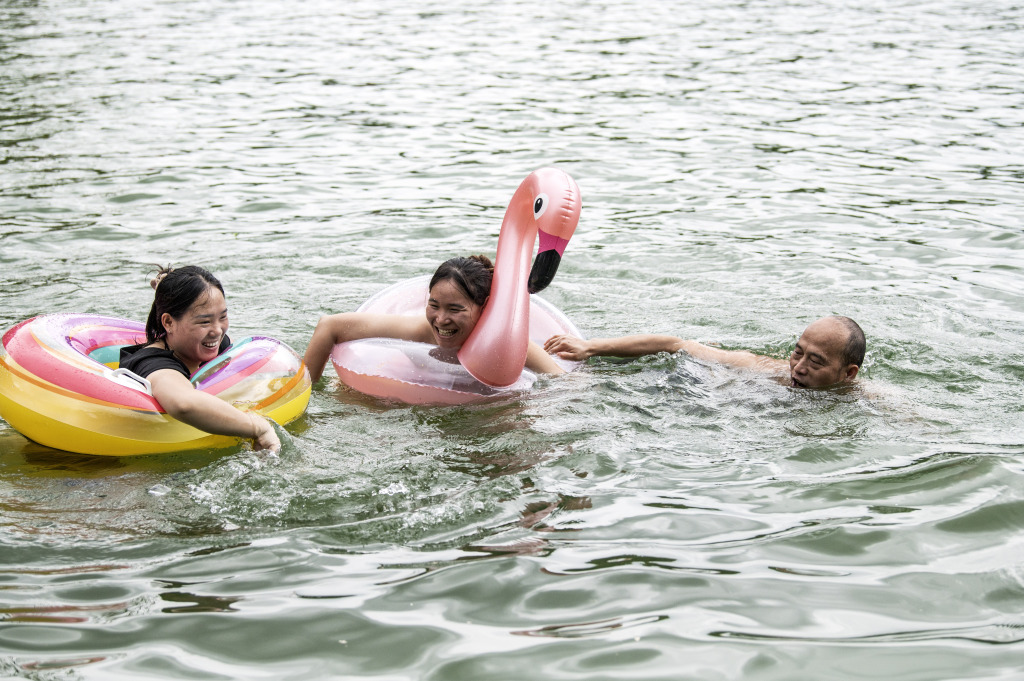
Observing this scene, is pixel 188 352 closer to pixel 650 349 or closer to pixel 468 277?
pixel 468 277

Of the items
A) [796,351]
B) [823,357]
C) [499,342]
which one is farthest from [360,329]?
[823,357]

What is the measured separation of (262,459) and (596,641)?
182 cm

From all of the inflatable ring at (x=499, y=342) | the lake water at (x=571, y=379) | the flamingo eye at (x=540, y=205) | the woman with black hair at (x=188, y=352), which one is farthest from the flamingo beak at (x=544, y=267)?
the woman with black hair at (x=188, y=352)

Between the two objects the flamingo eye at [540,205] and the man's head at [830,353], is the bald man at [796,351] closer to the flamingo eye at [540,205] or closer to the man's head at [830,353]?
the man's head at [830,353]

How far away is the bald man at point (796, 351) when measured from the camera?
5438 millimetres

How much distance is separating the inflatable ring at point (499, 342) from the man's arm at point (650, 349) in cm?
40

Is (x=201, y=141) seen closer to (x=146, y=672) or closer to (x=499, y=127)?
(x=499, y=127)

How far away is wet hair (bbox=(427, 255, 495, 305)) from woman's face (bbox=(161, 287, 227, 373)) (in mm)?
1107

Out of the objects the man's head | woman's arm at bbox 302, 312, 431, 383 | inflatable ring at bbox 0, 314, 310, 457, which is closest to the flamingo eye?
woman's arm at bbox 302, 312, 431, 383

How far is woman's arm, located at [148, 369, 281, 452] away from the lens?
4.30 meters

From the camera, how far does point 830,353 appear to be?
17.8ft

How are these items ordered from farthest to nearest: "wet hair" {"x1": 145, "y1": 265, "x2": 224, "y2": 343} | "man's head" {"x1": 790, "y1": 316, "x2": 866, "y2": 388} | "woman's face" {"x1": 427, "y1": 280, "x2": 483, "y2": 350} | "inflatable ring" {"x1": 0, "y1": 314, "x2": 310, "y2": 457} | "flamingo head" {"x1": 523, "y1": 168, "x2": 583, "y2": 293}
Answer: "man's head" {"x1": 790, "y1": 316, "x2": 866, "y2": 388}, "woman's face" {"x1": 427, "y1": 280, "x2": 483, "y2": 350}, "flamingo head" {"x1": 523, "y1": 168, "x2": 583, "y2": 293}, "wet hair" {"x1": 145, "y1": 265, "x2": 224, "y2": 343}, "inflatable ring" {"x1": 0, "y1": 314, "x2": 310, "y2": 457}

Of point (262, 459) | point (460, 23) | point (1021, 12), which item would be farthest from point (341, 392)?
point (1021, 12)

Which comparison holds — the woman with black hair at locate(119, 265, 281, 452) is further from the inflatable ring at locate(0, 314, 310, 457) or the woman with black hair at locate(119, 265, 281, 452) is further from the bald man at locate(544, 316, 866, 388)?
the bald man at locate(544, 316, 866, 388)
